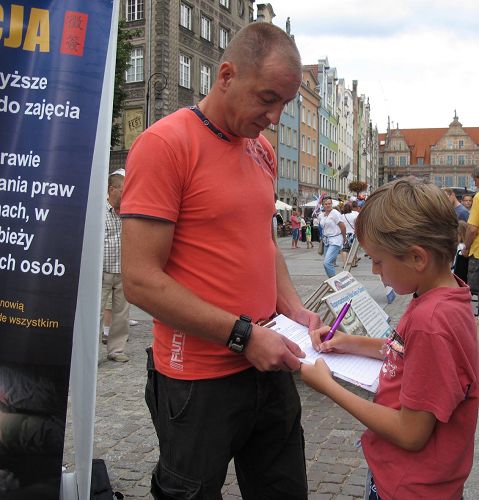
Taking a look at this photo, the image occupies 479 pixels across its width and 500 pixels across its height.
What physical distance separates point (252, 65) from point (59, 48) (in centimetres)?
82

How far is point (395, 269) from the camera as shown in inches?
64.7

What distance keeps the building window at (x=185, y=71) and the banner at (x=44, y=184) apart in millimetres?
31655

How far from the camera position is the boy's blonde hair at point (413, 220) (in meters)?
1.58

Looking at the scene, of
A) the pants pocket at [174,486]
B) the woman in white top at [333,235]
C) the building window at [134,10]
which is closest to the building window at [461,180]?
the building window at [134,10]

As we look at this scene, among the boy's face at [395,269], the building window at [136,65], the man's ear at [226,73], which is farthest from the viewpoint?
the building window at [136,65]

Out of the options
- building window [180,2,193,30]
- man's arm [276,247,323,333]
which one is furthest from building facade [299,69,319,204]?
man's arm [276,247,323,333]

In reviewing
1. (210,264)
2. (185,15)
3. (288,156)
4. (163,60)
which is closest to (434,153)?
(288,156)

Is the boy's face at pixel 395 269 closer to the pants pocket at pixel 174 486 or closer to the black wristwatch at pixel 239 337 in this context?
the black wristwatch at pixel 239 337

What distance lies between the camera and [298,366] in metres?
1.77

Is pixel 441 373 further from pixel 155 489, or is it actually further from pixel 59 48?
pixel 59 48

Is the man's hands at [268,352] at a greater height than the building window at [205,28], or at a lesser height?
lesser

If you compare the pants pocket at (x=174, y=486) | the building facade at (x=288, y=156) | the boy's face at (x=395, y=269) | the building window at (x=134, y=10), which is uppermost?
the building window at (x=134, y=10)

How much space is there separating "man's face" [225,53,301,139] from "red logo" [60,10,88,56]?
702 millimetres

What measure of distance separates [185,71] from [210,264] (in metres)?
33.3
